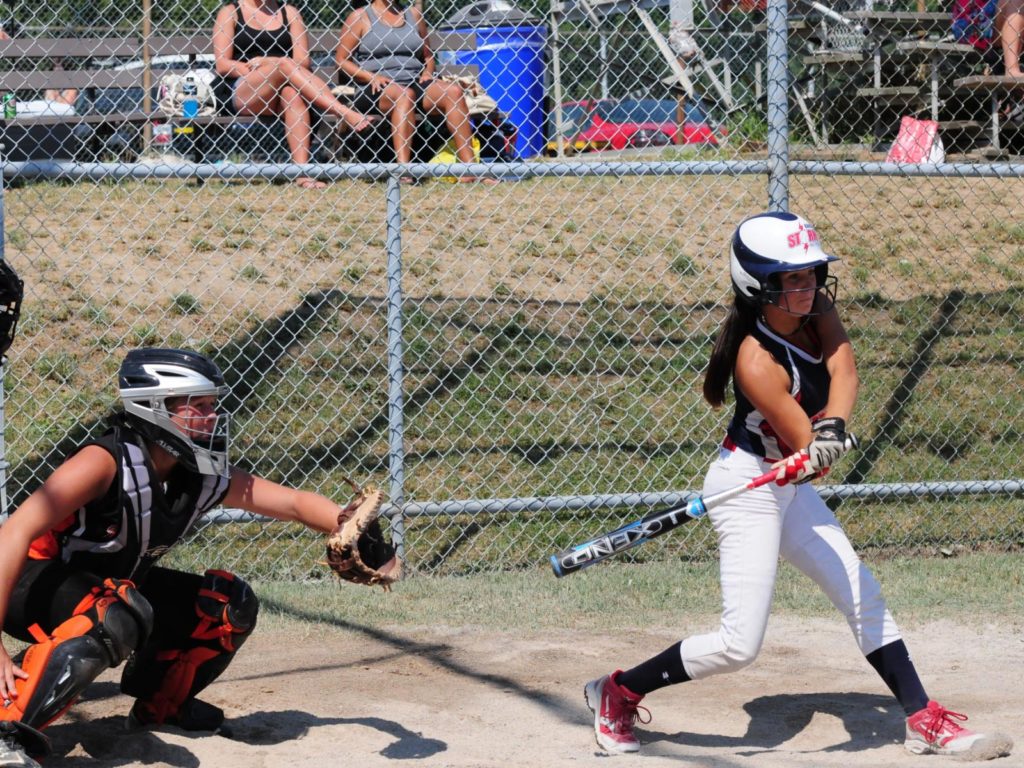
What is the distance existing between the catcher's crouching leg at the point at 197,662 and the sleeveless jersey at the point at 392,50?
184 inches

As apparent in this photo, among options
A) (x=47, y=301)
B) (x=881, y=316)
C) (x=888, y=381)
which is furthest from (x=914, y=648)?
(x=47, y=301)

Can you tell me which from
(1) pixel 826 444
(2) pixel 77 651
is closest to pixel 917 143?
(1) pixel 826 444

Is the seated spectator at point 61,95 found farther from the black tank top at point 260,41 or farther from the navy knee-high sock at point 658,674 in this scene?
the navy knee-high sock at point 658,674

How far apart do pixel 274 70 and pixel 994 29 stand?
4933mm

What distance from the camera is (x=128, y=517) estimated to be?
3852mm

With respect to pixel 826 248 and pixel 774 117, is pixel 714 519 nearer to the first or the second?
pixel 774 117

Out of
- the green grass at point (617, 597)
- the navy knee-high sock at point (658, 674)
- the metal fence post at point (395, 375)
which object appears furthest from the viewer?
the metal fence post at point (395, 375)

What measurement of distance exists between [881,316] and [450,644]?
4414 mm

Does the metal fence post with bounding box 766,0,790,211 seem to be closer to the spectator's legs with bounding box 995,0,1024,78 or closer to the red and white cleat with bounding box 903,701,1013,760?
the red and white cleat with bounding box 903,701,1013,760

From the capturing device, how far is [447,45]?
891 centimetres

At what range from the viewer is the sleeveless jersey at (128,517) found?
3.83 m

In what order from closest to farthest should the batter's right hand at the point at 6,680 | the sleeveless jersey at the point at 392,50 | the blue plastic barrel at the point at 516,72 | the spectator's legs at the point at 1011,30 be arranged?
1. the batter's right hand at the point at 6,680
2. the sleeveless jersey at the point at 392,50
3. the spectator's legs at the point at 1011,30
4. the blue plastic barrel at the point at 516,72

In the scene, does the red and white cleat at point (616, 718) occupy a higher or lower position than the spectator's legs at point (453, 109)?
lower

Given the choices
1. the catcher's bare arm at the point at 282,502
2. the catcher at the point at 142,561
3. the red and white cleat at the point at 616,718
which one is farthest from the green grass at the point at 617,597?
the catcher's bare arm at the point at 282,502
